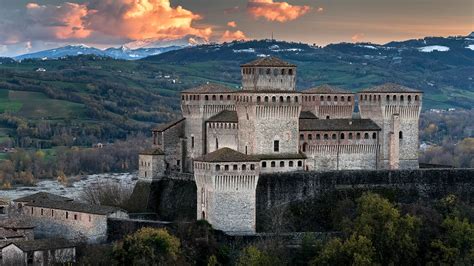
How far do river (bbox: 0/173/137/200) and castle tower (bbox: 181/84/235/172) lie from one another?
3363cm

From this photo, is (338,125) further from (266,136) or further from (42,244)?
(42,244)

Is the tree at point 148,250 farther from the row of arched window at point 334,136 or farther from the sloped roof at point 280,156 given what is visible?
the row of arched window at point 334,136

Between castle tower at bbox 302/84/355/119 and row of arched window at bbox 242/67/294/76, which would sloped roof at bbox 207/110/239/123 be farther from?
castle tower at bbox 302/84/355/119

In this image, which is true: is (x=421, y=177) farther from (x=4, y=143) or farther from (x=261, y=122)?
(x=4, y=143)

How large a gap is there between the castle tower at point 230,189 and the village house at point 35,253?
26.6ft

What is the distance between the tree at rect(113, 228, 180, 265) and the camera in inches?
2386

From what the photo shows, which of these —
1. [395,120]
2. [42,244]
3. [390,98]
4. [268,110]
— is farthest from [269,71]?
[42,244]

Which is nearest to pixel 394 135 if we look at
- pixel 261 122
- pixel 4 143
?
pixel 261 122

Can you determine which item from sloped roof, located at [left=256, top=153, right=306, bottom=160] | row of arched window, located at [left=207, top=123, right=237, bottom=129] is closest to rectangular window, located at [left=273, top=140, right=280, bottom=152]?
sloped roof, located at [left=256, top=153, right=306, bottom=160]

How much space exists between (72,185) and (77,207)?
5204 cm

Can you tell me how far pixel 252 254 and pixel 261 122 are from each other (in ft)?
34.5

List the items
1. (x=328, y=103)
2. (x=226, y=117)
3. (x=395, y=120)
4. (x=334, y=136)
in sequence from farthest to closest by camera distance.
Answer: (x=328, y=103)
(x=395, y=120)
(x=334, y=136)
(x=226, y=117)

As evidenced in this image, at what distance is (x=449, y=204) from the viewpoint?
224ft

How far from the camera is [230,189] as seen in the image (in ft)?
204
